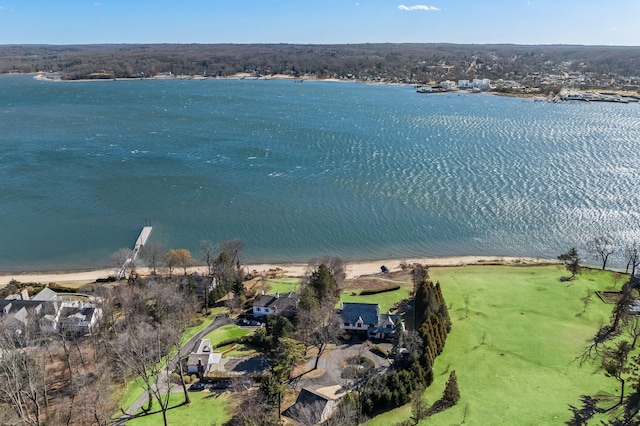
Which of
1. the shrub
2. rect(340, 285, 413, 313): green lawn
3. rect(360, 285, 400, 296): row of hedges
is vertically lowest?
the shrub

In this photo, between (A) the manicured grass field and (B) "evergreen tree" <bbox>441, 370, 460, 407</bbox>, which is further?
(B) "evergreen tree" <bbox>441, 370, 460, 407</bbox>

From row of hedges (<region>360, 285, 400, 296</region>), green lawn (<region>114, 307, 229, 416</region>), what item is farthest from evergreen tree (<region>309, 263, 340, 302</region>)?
green lawn (<region>114, 307, 229, 416</region>)

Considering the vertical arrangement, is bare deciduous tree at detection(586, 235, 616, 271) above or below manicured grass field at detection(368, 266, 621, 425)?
above

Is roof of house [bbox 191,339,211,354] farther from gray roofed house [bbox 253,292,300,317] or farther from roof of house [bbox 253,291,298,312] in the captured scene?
roof of house [bbox 253,291,298,312]

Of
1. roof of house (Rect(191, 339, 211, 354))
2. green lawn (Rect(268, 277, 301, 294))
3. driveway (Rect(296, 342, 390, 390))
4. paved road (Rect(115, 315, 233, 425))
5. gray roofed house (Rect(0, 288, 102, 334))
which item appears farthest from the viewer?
green lawn (Rect(268, 277, 301, 294))


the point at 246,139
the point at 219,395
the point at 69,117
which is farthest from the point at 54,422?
the point at 69,117

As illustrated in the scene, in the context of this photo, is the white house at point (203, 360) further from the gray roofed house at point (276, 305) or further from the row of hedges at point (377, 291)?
the row of hedges at point (377, 291)

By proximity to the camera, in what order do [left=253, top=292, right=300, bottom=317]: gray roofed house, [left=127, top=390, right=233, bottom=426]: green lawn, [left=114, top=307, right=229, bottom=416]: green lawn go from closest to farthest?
[left=127, top=390, right=233, bottom=426]: green lawn
[left=114, top=307, right=229, bottom=416]: green lawn
[left=253, top=292, right=300, bottom=317]: gray roofed house

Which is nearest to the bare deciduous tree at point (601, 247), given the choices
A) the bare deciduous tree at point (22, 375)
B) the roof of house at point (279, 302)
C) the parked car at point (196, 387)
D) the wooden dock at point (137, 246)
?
the roof of house at point (279, 302)
